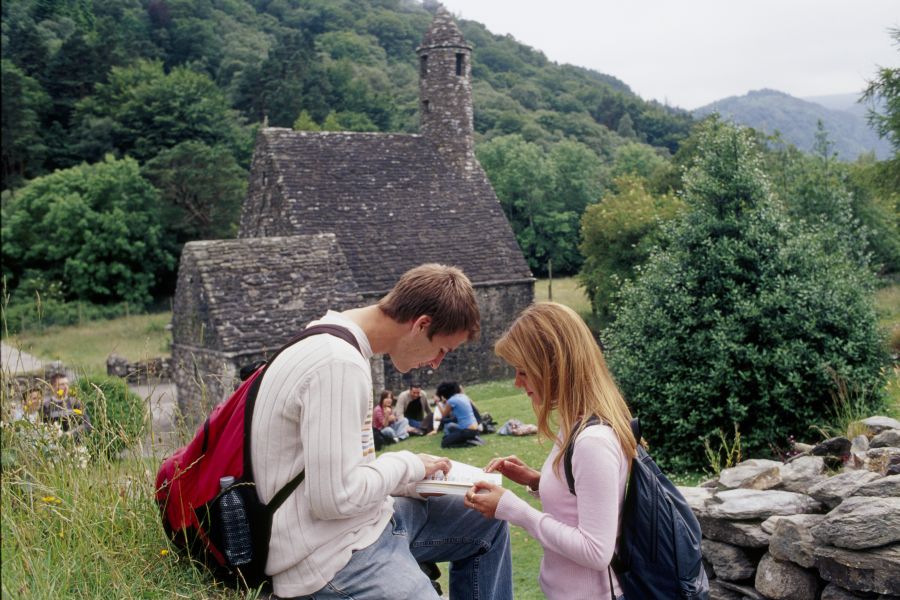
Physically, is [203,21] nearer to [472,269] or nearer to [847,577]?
[472,269]

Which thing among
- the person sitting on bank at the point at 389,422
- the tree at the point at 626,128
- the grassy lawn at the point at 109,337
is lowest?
the grassy lawn at the point at 109,337

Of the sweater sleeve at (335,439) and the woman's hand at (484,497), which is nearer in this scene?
the sweater sleeve at (335,439)

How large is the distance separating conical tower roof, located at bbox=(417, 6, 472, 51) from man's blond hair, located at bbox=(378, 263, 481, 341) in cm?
2674

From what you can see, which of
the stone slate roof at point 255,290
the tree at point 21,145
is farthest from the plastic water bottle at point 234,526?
the tree at point 21,145

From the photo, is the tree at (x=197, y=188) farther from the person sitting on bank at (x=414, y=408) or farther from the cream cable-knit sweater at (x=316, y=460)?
the cream cable-knit sweater at (x=316, y=460)

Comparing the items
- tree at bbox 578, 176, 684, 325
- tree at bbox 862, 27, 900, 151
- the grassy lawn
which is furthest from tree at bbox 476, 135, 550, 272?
tree at bbox 862, 27, 900, 151

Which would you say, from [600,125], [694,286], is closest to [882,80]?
[694,286]

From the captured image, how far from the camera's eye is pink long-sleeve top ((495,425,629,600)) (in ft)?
9.93

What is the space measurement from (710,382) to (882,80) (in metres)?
16.6

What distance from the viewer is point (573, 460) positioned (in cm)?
308

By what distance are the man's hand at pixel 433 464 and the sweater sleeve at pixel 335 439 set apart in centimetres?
68

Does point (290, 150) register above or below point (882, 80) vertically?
below

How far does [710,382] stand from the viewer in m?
9.10

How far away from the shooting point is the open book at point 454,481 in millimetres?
3543
